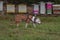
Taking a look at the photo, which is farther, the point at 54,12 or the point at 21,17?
the point at 54,12

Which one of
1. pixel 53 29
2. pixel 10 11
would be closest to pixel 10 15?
pixel 10 11

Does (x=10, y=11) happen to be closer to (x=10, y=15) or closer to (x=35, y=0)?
(x=10, y=15)

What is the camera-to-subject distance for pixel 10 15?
76.9 feet

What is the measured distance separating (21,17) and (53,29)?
230 cm

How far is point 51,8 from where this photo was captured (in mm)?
23938

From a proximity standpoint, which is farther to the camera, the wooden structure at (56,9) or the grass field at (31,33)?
the wooden structure at (56,9)

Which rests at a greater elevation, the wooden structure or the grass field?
the wooden structure

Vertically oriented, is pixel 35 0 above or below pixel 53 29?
above

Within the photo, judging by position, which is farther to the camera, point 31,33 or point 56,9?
point 56,9

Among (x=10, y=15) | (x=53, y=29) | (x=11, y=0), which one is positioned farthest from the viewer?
(x=11, y=0)

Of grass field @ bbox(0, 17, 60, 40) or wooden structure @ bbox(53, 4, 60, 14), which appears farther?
wooden structure @ bbox(53, 4, 60, 14)

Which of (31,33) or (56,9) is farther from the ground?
(56,9)

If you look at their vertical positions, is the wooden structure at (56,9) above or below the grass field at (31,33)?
above

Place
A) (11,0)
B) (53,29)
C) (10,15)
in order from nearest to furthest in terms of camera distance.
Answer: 1. (53,29)
2. (10,15)
3. (11,0)
